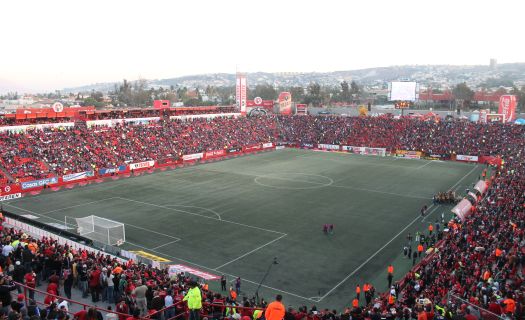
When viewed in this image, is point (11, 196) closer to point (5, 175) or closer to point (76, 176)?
point (5, 175)

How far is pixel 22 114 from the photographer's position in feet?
192

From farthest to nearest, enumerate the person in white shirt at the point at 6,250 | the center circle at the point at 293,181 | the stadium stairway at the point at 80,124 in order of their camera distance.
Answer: the stadium stairway at the point at 80,124 < the center circle at the point at 293,181 < the person in white shirt at the point at 6,250

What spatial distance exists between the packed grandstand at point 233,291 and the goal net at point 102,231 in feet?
19.0

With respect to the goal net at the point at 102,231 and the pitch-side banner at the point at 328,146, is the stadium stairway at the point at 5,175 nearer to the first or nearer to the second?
the goal net at the point at 102,231

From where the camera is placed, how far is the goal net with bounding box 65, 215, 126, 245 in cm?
3136

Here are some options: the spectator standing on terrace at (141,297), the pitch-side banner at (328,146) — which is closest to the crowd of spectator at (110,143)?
the pitch-side banner at (328,146)

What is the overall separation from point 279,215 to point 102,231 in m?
14.9

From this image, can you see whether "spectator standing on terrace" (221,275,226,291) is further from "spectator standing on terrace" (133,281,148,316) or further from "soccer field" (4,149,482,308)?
"spectator standing on terrace" (133,281,148,316)

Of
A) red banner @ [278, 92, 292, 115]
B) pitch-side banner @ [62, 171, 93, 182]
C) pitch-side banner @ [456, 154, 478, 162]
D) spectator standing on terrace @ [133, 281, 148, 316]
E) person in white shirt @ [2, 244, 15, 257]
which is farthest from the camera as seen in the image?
red banner @ [278, 92, 292, 115]

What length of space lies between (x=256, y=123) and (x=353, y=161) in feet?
85.4

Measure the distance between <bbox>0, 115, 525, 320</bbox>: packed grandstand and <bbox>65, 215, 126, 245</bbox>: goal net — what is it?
5778 mm

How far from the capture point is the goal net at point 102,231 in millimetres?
31362

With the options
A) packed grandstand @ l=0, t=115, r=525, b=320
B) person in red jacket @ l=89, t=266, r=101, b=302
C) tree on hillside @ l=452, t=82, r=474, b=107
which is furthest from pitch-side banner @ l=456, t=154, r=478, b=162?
person in red jacket @ l=89, t=266, r=101, b=302

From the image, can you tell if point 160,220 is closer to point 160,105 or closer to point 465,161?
point 160,105
